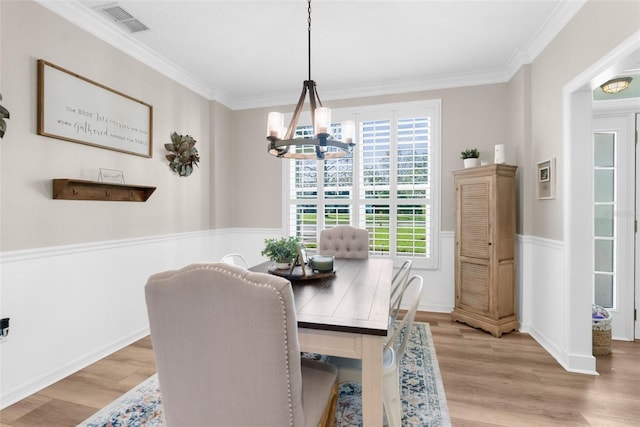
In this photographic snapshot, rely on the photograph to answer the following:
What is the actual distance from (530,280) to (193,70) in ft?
13.8

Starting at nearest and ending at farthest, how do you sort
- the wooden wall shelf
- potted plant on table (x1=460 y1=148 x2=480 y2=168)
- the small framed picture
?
the wooden wall shelf → the small framed picture → potted plant on table (x1=460 y1=148 x2=480 y2=168)

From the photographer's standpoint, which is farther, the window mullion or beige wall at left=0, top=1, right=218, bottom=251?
the window mullion

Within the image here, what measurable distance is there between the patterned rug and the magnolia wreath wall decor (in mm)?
2120

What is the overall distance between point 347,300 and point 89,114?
251cm

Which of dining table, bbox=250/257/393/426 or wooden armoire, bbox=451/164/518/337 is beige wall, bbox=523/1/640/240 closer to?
wooden armoire, bbox=451/164/518/337

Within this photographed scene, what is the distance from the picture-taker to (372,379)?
1.33 m

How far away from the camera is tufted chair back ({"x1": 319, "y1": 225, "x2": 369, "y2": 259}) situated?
3184 millimetres

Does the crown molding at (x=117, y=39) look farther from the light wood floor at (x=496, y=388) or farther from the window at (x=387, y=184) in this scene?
the light wood floor at (x=496, y=388)

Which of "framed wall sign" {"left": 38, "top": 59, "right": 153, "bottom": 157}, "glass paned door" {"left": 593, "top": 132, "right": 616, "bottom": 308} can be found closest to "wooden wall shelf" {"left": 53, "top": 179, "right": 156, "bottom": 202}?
"framed wall sign" {"left": 38, "top": 59, "right": 153, "bottom": 157}

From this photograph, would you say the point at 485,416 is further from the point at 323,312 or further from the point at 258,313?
the point at 258,313

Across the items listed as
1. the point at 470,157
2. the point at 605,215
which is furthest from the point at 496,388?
the point at 470,157

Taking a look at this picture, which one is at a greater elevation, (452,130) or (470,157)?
(452,130)

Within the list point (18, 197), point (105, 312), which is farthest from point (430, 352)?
point (18, 197)

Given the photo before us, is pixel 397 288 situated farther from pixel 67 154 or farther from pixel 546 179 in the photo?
pixel 67 154
